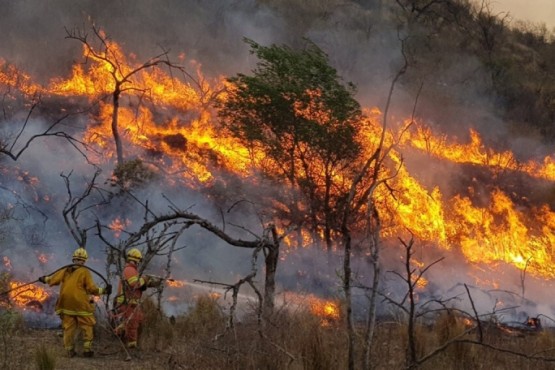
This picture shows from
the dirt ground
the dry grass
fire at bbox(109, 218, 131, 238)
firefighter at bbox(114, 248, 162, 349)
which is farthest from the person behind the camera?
fire at bbox(109, 218, 131, 238)

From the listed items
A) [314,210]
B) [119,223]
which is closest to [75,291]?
[314,210]

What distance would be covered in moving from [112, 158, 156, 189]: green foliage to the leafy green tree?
3.61m

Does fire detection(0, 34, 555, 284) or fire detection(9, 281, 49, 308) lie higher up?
fire detection(0, 34, 555, 284)

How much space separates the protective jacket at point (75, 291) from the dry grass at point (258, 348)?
640mm

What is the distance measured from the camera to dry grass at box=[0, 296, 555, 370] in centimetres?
505

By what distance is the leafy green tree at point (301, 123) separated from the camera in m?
16.7

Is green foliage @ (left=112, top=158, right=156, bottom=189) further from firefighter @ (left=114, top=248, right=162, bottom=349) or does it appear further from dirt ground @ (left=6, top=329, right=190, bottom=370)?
firefighter @ (left=114, top=248, right=162, bottom=349)

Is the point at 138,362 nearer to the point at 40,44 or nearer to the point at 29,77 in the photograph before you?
the point at 29,77

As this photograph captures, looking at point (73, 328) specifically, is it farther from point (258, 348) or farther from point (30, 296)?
point (30, 296)

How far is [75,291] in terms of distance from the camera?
7.62 metres

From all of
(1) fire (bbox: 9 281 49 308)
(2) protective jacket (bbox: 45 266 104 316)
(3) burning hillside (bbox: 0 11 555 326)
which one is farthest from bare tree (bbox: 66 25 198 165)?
(2) protective jacket (bbox: 45 266 104 316)

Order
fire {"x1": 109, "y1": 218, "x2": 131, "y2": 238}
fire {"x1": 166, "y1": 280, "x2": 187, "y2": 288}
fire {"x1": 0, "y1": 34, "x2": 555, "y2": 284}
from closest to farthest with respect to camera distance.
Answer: fire {"x1": 166, "y1": 280, "x2": 187, "y2": 288} → fire {"x1": 109, "y1": 218, "x2": 131, "y2": 238} → fire {"x1": 0, "y1": 34, "x2": 555, "y2": 284}

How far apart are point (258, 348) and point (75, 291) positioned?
143 inches

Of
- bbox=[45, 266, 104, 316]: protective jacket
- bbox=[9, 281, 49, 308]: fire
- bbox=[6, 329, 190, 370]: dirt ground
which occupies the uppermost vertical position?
bbox=[9, 281, 49, 308]: fire
